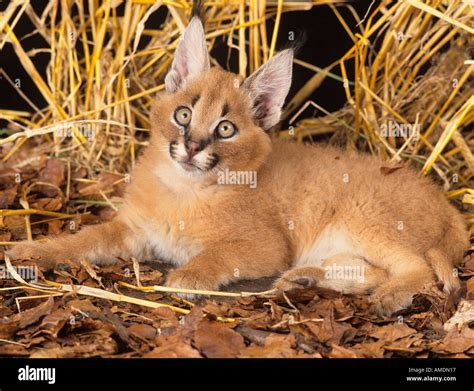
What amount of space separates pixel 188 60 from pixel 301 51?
174cm

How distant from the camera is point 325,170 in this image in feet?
16.7

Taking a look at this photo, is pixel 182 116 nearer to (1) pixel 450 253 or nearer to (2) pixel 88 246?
(2) pixel 88 246

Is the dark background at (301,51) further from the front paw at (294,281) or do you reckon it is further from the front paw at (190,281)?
the front paw at (190,281)

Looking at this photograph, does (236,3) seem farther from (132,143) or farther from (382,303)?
(382,303)

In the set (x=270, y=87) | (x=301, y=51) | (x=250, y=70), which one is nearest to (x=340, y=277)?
(x=270, y=87)

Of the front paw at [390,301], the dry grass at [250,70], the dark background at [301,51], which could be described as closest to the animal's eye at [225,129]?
the dry grass at [250,70]

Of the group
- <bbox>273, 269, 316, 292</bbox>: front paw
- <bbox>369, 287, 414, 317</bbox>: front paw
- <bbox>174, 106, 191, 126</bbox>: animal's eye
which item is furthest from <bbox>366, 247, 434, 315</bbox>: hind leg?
<bbox>174, 106, 191, 126</bbox>: animal's eye

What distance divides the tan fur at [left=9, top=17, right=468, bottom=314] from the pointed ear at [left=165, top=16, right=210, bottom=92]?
0.03 m

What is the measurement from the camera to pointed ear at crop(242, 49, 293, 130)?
4797 mm

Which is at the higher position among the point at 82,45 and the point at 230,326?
the point at 82,45

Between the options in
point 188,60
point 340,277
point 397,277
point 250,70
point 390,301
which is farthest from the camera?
point 250,70

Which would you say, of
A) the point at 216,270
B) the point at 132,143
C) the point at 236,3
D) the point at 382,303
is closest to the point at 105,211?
the point at 132,143

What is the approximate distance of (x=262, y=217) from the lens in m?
4.87

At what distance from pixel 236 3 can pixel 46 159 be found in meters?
1.90
